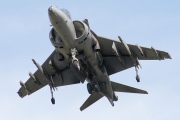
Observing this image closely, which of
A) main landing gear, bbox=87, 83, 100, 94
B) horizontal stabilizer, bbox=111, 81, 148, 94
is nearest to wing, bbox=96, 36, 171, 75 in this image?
main landing gear, bbox=87, 83, 100, 94

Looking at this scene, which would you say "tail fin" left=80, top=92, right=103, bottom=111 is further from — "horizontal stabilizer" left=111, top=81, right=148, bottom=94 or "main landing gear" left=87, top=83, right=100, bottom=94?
"main landing gear" left=87, top=83, right=100, bottom=94

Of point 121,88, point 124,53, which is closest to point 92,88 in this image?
point 121,88

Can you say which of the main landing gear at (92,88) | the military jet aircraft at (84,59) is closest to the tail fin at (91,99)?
the military jet aircraft at (84,59)

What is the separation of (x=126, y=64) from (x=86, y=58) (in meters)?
4.08

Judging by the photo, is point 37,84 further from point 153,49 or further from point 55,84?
point 153,49

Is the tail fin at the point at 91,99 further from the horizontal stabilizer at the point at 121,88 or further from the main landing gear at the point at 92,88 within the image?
the main landing gear at the point at 92,88

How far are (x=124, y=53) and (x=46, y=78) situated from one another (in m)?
6.22

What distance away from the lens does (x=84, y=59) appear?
38.9 metres

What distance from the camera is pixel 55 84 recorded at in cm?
4353

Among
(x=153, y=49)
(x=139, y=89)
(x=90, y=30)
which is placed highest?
(x=90, y=30)

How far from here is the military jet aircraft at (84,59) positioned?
37.4 meters

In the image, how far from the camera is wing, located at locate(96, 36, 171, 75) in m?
40.1

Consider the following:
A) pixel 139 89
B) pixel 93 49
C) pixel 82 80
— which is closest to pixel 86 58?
pixel 93 49

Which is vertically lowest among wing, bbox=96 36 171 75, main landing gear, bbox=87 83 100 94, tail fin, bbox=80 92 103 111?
tail fin, bbox=80 92 103 111
